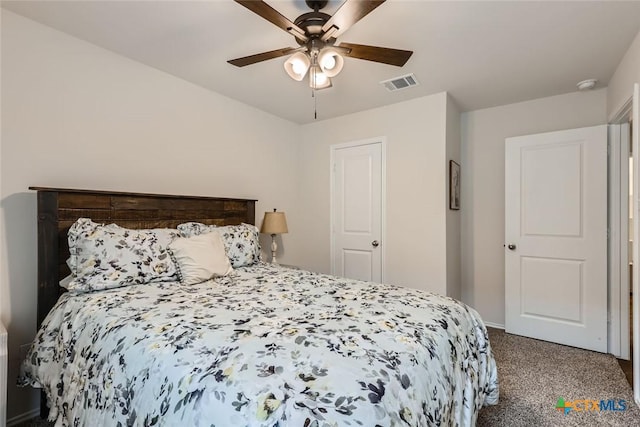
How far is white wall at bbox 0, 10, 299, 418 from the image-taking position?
6.07 ft

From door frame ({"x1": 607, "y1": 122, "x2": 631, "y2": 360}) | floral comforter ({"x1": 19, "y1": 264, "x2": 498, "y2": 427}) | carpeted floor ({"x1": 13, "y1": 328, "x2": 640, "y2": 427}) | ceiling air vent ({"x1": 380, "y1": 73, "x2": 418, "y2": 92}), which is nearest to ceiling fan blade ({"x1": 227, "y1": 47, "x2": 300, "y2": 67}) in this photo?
ceiling air vent ({"x1": 380, "y1": 73, "x2": 418, "y2": 92})

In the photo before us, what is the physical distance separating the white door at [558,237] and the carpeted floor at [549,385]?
23cm

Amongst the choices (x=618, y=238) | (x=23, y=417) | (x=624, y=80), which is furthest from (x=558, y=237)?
(x=23, y=417)

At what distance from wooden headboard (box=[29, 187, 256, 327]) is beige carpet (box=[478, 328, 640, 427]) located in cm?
258

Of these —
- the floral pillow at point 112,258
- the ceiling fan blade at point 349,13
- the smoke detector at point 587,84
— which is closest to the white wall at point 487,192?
the smoke detector at point 587,84

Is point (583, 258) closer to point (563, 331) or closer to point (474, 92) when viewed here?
point (563, 331)

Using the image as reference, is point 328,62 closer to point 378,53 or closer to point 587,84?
point 378,53

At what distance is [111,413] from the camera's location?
1127 mm

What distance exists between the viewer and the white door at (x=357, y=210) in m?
3.44

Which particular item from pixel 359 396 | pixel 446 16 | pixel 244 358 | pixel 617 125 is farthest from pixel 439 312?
pixel 617 125

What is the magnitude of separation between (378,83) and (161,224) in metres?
2.22

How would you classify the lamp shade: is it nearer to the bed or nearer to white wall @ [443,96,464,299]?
the bed

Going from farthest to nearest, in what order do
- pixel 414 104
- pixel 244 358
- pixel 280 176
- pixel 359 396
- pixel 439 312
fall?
1. pixel 280 176
2. pixel 414 104
3. pixel 439 312
4. pixel 244 358
5. pixel 359 396

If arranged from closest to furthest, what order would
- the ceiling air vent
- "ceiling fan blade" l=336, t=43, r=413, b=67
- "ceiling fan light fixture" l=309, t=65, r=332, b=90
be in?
"ceiling fan blade" l=336, t=43, r=413, b=67
"ceiling fan light fixture" l=309, t=65, r=332, b=90
the ceiling air vent
